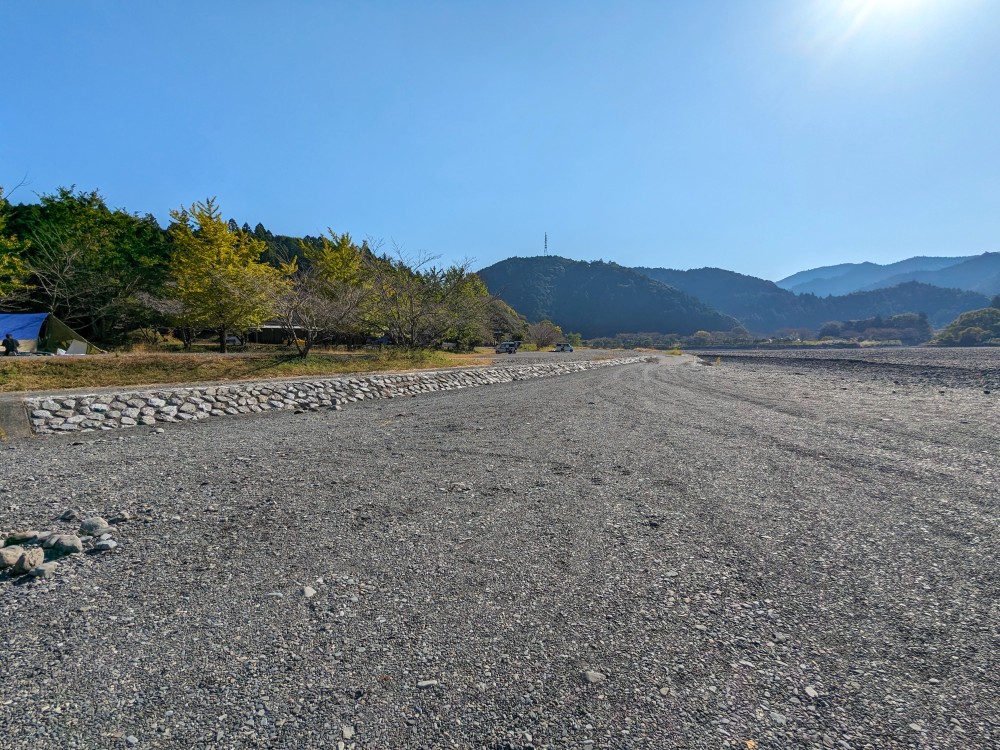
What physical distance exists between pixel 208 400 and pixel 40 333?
13.7 metres

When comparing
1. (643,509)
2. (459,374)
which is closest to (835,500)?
(643,509)

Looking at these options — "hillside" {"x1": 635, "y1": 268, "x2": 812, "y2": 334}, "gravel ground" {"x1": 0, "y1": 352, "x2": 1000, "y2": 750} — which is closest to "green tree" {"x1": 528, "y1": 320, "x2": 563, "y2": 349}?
"gravel ground" {"x1": 0, "y1": 352, "x2": 1000, "y2": 750}

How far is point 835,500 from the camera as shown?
5133 millimetres

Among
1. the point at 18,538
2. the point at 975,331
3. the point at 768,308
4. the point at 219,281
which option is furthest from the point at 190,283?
the point at 768,308

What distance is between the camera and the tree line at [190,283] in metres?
20.2

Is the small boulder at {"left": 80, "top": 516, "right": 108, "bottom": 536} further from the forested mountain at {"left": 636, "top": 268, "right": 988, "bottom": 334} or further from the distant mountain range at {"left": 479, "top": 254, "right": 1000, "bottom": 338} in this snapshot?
the forested mountain at {"left": 636, "top": 268, "right": 988, "bottom": 334}

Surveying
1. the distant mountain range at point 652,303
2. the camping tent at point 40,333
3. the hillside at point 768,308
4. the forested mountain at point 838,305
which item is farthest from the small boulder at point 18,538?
the hillside at point 768,308

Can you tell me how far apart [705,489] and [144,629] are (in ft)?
18.4

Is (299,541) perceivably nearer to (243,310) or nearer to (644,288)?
(243,310)

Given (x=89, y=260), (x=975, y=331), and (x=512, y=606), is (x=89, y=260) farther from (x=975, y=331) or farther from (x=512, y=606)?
(x=975, y=331)

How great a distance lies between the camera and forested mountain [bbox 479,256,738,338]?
14688cm

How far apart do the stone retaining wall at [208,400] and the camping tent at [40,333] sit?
11.5m

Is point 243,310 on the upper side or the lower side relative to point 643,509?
upper

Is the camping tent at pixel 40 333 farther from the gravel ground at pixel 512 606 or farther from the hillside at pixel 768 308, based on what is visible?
the hillside at pixel 768 308
